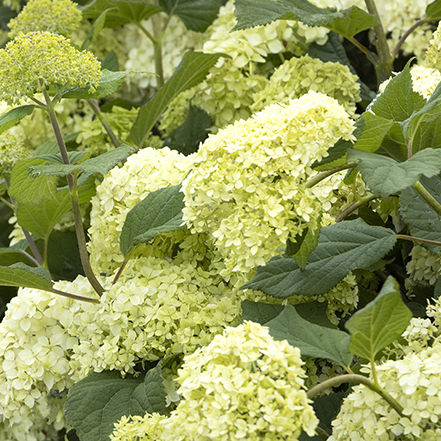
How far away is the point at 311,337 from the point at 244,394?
0.36 feet

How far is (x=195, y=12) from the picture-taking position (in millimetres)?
1054

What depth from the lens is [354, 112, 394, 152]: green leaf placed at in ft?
1.81

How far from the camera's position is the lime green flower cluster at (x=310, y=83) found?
84 cm

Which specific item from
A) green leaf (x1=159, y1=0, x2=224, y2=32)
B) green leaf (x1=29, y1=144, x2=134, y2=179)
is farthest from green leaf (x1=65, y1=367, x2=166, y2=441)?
green leaf (x1=159, y1=0, x2=224, y2=32)

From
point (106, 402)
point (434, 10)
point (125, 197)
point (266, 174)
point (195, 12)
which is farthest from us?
point (195, 12)

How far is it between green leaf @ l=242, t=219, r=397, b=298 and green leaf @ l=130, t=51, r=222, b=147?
0.37 meters

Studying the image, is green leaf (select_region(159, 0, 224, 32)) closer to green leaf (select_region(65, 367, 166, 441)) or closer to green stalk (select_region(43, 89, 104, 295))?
green stalk (select_region(43, 89, 104, 295))

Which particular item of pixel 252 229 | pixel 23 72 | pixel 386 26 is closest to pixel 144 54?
pixel 386 26

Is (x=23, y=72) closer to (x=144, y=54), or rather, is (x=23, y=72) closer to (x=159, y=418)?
(x=159, y=418)

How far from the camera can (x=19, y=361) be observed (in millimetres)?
659

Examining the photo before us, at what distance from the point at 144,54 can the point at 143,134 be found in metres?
0.35

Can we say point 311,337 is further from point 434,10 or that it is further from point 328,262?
point 434,10

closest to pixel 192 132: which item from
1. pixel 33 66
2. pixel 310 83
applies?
pixel 310 83

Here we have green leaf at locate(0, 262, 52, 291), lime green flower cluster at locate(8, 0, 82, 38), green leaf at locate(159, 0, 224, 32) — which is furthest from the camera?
green leaf at locate(159, 0, 224, 32)
